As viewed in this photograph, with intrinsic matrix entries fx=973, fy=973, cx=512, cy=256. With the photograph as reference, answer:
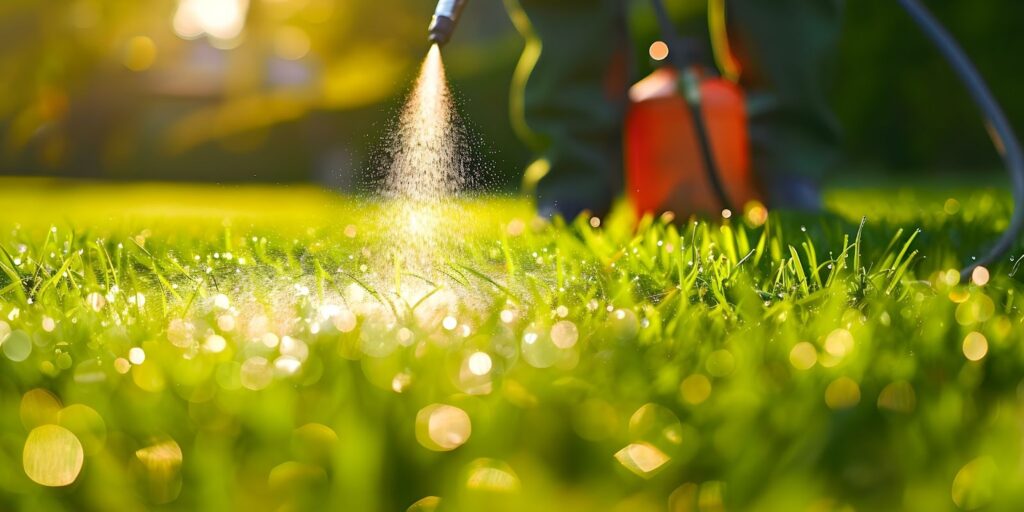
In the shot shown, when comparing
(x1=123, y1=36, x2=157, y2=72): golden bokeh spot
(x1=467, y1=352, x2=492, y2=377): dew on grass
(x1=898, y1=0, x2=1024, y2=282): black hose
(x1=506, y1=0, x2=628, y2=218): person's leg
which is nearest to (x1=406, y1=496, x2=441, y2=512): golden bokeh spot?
(x1=467, y1=352, x2=492, y2=377): dew on grass

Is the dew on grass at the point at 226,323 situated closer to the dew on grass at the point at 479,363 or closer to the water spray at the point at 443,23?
the dew on grass at the point at 479,363

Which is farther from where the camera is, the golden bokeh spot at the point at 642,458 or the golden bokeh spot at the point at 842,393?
the golden bokeh spot at the point at 842,393

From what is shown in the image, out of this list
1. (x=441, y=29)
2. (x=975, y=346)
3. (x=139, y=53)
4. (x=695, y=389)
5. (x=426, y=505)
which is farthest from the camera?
(x=139, y=53)

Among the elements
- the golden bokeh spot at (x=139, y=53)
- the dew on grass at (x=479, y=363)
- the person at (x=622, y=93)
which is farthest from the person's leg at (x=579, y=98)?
the golden bokeh spot at (x=139, y=53)

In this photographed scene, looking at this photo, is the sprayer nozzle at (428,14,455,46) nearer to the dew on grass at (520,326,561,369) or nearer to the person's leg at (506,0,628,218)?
the dew on grass at (520,326,561,369)

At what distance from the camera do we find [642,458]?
0.67 metres

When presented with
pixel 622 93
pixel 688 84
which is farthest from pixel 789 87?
pixel 688 84

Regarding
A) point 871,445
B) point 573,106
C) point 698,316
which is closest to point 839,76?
point 573,106

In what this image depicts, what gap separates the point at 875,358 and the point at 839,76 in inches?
216

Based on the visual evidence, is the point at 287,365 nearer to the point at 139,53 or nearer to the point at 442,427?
the point at 442,427

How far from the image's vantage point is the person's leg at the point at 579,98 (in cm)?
248

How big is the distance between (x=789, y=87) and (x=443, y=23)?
1457 millimetres

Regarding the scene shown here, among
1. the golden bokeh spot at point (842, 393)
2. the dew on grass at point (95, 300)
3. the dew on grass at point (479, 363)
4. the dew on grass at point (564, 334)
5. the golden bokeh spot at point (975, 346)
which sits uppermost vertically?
the dew on grass at point (95, 300)

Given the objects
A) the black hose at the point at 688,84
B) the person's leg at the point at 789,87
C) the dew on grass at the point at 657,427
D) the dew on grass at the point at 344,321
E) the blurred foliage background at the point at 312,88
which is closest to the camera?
the dew on grass at the point at 657,427
